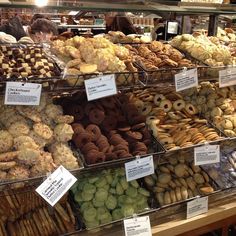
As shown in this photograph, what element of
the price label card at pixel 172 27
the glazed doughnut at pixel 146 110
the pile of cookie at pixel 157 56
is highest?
the price label card at pixel 172 27

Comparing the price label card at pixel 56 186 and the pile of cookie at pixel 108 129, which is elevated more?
the pile of cookie at pixel 108 129

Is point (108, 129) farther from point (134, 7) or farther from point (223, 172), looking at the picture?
point (223, 172)

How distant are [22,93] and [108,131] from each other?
1.45ft

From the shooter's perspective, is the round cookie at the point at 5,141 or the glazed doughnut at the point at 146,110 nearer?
the round cookie at the point at 5,141

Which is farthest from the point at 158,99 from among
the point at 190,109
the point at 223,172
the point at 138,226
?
the point at 138,226

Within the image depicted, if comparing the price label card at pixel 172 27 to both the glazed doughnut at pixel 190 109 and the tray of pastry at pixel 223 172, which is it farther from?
the tray of pastry at pixel 223 172

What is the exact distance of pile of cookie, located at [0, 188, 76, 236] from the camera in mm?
1454

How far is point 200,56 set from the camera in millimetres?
1735

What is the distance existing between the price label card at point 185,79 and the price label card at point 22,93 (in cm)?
62

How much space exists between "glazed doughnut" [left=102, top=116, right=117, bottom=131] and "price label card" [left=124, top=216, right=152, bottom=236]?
0.40 meters

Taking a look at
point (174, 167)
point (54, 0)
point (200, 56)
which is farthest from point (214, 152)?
point (54, 0)

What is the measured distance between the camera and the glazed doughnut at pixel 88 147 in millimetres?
1403

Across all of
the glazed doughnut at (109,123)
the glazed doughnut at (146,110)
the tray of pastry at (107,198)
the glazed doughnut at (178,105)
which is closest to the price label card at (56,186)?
the tray of pastry at (107,198)

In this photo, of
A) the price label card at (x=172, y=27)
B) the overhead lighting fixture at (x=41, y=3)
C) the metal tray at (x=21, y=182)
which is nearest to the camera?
the metal tray at (x=21, y=182)
